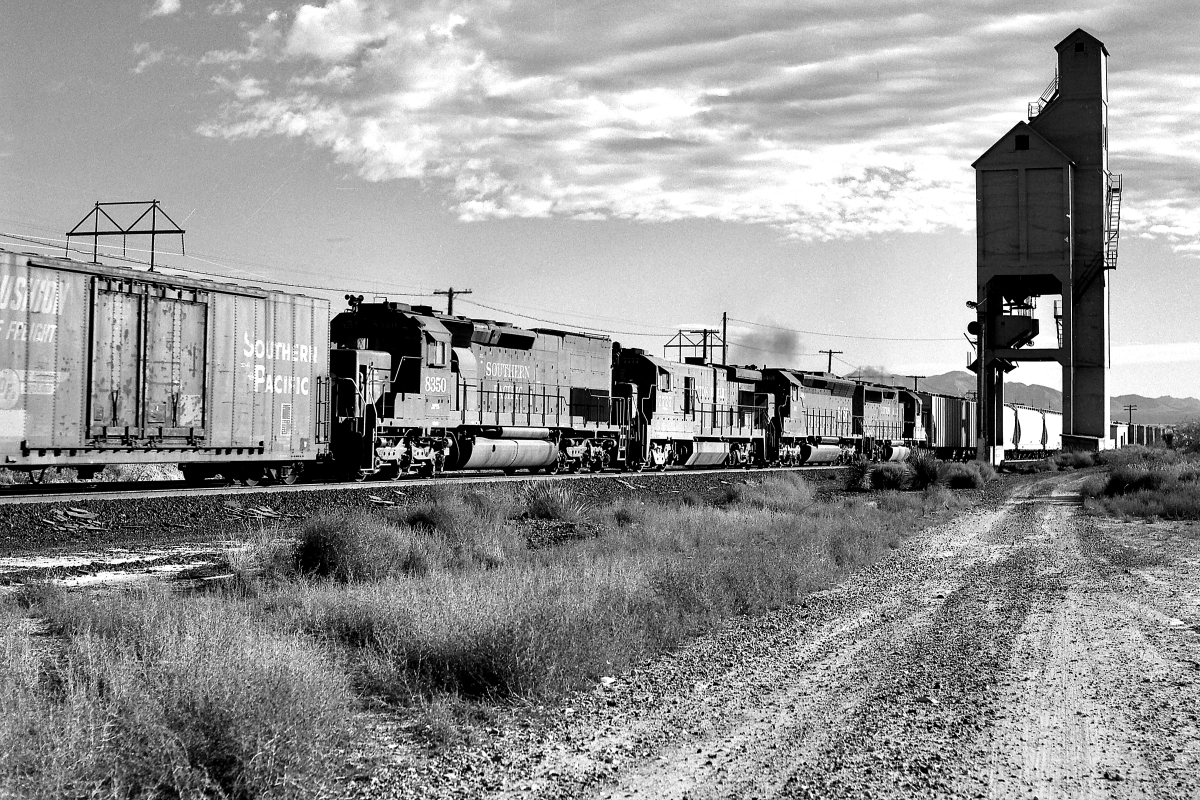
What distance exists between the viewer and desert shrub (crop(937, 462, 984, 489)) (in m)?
31.3

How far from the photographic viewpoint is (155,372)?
57.7 ft

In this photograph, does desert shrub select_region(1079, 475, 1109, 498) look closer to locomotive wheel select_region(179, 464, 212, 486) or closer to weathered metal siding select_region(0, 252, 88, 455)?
locomotive wheel select_region(179, 464, 212, 486)

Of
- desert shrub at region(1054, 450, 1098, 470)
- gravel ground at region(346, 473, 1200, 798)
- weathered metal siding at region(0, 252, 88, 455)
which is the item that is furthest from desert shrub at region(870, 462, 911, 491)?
weathered metal siding at region(0, 252, 88, 455)

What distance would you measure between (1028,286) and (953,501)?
3347 cm

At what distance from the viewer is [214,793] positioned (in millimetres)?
4391

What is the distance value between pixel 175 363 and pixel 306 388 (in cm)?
324

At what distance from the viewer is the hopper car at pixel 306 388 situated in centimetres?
1611

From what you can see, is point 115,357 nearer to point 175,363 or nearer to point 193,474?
point 175,363

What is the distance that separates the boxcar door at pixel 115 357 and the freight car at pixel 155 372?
2 cm

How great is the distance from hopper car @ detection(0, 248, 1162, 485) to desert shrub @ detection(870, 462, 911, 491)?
7.45 m

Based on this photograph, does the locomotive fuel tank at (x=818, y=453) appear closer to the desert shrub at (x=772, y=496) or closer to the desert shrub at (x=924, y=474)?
the desert shrub at (x=924, y=474)

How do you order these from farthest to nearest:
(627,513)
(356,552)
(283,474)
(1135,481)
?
1. (1135,481)
2. (283,474)
3. (627,513)
4. (356,552)

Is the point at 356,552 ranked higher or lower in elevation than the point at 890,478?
higher

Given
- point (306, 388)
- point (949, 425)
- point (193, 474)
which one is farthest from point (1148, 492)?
point (949, 425)
